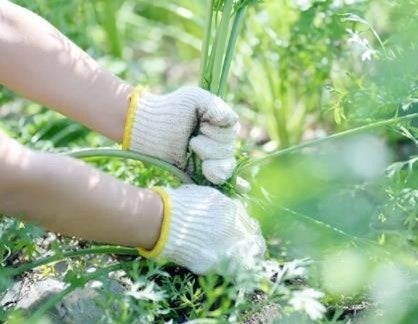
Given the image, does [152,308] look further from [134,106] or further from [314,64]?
[314,64]

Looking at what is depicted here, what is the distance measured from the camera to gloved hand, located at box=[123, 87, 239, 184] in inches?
75.7

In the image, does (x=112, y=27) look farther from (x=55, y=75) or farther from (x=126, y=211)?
(x=126, y=211)

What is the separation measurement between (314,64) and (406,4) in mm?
608

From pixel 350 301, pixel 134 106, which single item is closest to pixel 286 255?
pixel 350 301

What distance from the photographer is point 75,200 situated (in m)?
1.64

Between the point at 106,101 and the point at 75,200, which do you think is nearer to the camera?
the point at 75,200

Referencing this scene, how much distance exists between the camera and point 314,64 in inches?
97.8

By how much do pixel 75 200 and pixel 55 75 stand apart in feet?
1.19

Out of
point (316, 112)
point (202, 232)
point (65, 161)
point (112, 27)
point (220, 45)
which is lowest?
point (112, 27)

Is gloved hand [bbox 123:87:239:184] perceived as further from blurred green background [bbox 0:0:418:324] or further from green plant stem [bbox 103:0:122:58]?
green plant stem [bbox 103:0:122:58]

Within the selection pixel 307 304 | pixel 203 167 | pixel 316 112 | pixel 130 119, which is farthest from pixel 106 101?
pixel 316 112

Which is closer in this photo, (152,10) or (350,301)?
(350,301)

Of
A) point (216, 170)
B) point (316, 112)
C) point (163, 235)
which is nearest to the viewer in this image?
point (163, 235)

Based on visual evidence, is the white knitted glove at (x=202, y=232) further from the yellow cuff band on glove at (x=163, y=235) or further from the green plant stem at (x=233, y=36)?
the green plant stem at (x=233, y=36)
